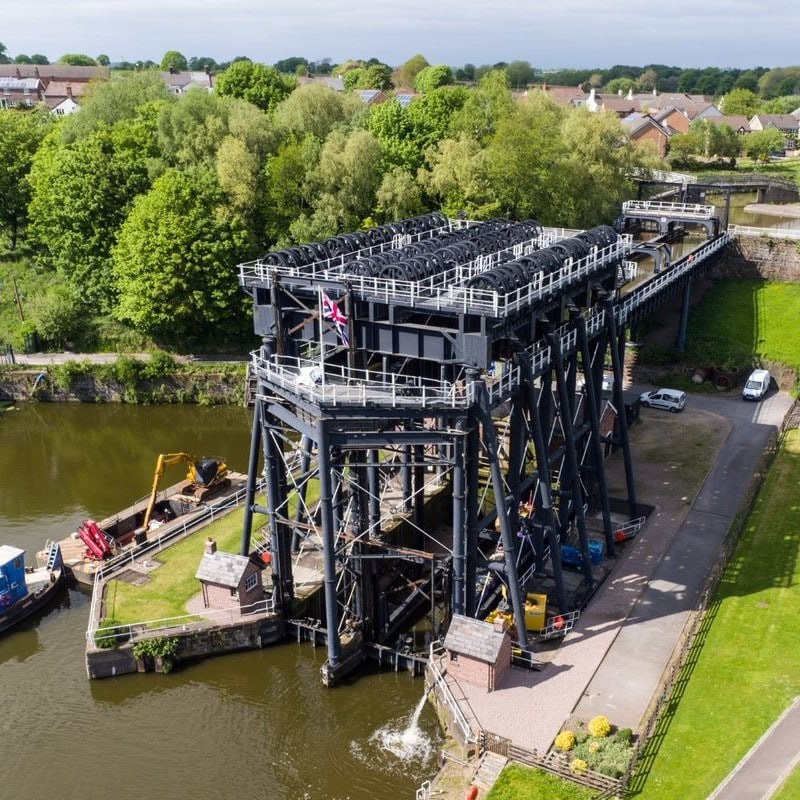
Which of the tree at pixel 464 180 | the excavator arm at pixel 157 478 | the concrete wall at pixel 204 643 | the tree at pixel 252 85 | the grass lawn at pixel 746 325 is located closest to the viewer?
the concrete wall at pixel 204 643

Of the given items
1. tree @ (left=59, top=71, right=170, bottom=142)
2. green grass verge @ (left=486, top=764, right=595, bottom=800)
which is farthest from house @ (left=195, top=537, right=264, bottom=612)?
tree @ (left=59, top=71, right=170, bottom=142)

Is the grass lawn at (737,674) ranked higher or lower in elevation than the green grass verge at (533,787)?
higher

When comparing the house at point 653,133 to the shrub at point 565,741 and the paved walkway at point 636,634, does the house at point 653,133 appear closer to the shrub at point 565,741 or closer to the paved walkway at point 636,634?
the paved walkway at point 636,634

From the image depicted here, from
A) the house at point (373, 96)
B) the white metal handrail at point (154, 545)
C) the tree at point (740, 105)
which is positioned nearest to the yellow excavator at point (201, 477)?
the white metal handrail at point (154, 545)

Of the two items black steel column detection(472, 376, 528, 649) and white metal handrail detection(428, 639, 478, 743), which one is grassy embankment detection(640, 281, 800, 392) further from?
white metal handrail detection(428, 639, 478, 743)

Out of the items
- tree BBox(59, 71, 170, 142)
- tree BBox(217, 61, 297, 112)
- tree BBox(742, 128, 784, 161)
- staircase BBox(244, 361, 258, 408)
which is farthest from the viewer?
tree BBox(742, 128, 784, 161)

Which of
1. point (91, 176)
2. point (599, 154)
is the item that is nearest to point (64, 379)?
point (91, 176)

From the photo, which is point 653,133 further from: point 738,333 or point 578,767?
point 578,767
